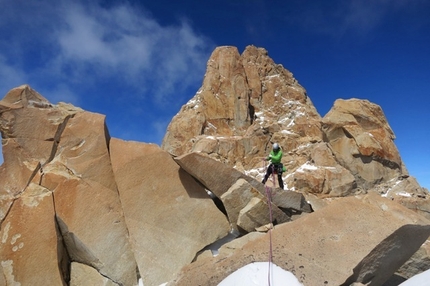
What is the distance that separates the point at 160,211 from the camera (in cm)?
1017

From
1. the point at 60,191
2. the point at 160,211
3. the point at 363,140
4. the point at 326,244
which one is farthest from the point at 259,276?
the point at 363,140

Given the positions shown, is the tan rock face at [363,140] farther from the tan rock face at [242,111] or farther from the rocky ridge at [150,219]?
the rocky ridge at [150,219]

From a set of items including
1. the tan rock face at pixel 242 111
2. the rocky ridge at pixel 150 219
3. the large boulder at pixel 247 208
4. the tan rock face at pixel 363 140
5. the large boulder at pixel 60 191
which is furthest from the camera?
the tan rock face at pixel 242 111

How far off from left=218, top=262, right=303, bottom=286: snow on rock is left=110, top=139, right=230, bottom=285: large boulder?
2.50m

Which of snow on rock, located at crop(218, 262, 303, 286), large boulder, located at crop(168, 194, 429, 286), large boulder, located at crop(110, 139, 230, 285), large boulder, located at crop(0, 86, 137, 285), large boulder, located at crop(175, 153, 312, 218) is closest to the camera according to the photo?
snow on rock, located at crop(218, 262, 303, 286)

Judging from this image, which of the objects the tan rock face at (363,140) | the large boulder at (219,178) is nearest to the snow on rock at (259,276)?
the large boulder at (219,178)

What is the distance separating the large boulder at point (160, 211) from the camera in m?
9.51

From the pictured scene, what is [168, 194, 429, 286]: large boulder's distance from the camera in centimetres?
729

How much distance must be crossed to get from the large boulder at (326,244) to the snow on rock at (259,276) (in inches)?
7.3

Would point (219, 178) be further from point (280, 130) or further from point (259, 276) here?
point (280, 130)

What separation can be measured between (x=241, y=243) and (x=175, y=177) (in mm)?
3178

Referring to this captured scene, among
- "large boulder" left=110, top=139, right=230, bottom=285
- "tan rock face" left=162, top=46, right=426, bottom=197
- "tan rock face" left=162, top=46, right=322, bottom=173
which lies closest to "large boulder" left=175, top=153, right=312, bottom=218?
"large boulder" left=110, top=139, right=230, bottom=285

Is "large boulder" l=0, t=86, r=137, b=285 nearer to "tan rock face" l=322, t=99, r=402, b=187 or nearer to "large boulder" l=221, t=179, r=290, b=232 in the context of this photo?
"large boulder" l=221, t=179, r=290, b=232

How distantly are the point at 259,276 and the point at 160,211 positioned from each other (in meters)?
4.17
